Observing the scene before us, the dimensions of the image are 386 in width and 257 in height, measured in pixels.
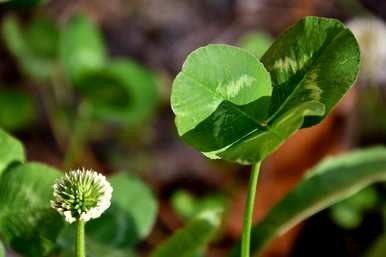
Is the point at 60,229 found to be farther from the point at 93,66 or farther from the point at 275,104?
the point at 93,66

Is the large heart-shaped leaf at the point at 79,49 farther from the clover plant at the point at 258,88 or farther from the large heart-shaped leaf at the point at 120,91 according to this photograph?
the clover plant at the point at 258,88

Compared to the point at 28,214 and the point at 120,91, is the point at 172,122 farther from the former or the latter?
the point at 28,214

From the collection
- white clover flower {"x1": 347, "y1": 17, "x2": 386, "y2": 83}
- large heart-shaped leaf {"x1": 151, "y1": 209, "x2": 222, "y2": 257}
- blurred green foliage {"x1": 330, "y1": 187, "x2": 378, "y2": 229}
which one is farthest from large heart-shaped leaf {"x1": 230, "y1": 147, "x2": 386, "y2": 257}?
white clover flower {"x1": 347, "y1": 17, "x2": 386, "y2": 83}

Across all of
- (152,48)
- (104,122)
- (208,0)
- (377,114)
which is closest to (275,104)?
(377,114)

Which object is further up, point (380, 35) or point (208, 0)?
point (208, 0)

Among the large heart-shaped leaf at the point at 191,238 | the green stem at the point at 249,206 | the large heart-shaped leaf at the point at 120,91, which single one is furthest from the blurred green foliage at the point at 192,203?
the green stem at the point at 249,206

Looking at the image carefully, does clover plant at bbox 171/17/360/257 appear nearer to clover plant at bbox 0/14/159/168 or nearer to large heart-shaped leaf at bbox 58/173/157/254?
large heart-shaped leaf at bbox 58/173/157/254
